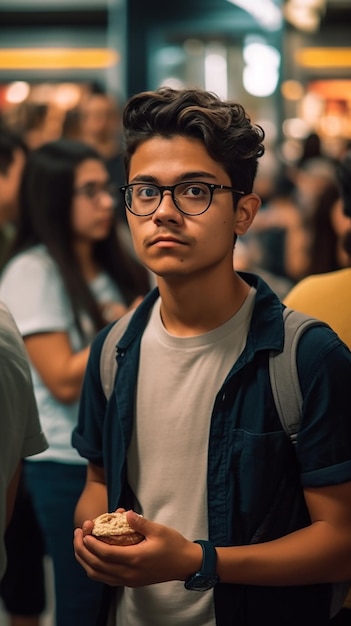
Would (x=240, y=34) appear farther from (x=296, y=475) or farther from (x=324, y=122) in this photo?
(x=296, y=475)

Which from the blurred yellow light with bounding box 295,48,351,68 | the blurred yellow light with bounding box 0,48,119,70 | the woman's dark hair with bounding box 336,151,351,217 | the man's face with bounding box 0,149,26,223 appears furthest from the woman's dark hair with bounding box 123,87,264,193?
the blurred yellow light with bounding box 295,48,351,68

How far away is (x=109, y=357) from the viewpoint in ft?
7.89

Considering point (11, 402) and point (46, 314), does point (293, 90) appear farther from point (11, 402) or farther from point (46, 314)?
point (11, 402)

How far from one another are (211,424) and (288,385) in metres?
0.17

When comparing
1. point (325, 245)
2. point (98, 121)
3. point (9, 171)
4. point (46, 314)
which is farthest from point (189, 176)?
point (98, 121)

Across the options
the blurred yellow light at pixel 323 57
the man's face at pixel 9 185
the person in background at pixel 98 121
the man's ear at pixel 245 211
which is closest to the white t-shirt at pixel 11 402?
the man's ear at pixel 245 211

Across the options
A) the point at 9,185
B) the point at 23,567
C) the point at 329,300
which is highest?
the point at 329,300

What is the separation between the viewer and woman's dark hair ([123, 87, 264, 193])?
7.24 ft

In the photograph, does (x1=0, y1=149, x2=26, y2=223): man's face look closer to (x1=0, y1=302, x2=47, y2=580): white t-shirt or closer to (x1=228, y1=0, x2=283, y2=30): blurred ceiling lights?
(x1=0, y1=302, x2=47, y2=580): white t-shirt

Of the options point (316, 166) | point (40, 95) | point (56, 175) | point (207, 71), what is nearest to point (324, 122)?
point (207, 71)

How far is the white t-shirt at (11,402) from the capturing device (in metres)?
2.23

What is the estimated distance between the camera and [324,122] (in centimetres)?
1608

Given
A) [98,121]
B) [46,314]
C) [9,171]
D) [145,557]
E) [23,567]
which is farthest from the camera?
[98,121]

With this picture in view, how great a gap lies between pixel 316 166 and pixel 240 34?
653 centimetres
